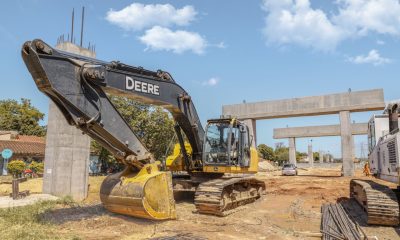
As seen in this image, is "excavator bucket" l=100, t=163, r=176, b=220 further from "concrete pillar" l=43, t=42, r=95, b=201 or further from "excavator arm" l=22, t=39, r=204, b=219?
"concrete pillar" l=43, t=42, r=95, b=201

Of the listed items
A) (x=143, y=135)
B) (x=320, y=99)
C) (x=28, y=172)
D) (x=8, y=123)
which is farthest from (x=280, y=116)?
(x=8, y=123)

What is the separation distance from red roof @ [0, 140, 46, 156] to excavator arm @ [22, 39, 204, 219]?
97.6ft

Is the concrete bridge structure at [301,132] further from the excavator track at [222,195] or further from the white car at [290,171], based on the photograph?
the excavator track at [222,195]

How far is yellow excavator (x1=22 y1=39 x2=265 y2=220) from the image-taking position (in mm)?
7191

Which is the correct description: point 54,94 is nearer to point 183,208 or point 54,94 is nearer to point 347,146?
point 183,208

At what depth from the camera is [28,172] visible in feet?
88.3

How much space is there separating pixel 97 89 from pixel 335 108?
23433 mm

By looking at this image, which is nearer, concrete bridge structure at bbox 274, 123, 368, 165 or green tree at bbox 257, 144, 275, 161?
concrete bridge structure at bbox 274, 123, 368, 165

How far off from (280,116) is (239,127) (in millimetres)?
18123

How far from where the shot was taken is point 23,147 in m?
35.4

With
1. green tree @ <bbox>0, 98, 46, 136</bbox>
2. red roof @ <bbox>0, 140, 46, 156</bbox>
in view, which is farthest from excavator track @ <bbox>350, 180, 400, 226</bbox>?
green tree @ <bbox>0, 98, 46, 136</bbox>

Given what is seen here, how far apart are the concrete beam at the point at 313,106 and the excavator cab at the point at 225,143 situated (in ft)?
57.0

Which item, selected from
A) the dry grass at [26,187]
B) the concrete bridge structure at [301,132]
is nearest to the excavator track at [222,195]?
the dry grass at [26,187]

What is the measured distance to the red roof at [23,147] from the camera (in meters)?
34.2
